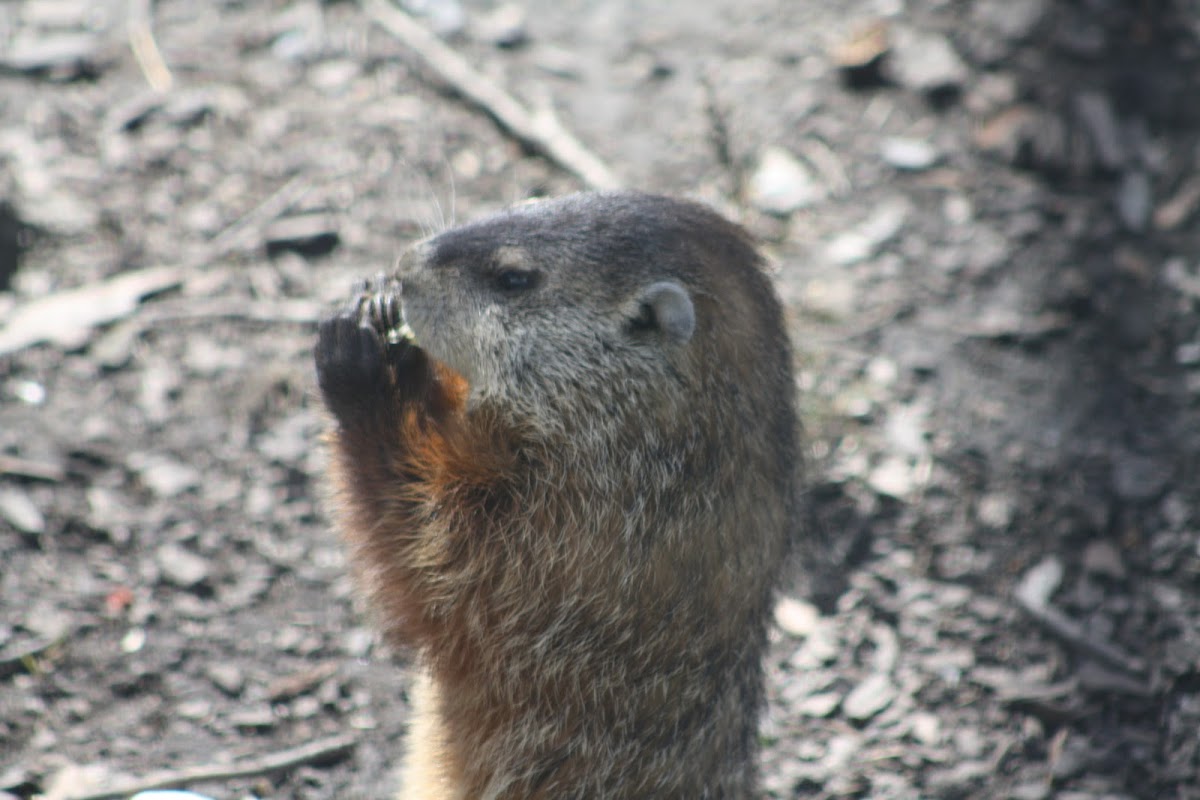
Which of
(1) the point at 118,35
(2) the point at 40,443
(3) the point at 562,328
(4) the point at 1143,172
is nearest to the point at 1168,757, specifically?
(3) the point at 562,328

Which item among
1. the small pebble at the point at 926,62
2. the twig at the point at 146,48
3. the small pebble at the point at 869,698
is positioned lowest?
the small pebble at the point at 869,698

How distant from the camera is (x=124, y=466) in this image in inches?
219

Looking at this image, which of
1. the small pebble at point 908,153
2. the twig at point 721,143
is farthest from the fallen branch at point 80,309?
the small pebble at point 908,153

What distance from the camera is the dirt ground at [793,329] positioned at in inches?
192

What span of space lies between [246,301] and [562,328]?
3.12 m

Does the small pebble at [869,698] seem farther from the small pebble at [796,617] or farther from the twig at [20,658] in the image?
the twig at [20,658]

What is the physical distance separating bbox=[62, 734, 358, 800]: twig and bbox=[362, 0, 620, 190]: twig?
3549mm

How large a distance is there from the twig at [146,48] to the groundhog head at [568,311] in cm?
451

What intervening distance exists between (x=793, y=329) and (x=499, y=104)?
8.46 ft

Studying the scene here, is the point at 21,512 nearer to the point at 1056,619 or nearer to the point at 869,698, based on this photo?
the point at 869,698

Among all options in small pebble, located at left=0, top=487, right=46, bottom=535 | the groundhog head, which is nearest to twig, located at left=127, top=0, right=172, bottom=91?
small pebble, located at left=0, top=487, right=46, bottom=535

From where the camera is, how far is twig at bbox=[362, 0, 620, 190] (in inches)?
286

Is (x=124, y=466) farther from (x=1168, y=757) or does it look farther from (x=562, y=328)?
(x=1168, y=757)

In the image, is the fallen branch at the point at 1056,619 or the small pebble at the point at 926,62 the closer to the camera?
the fallen branch at the point at 1056,619
